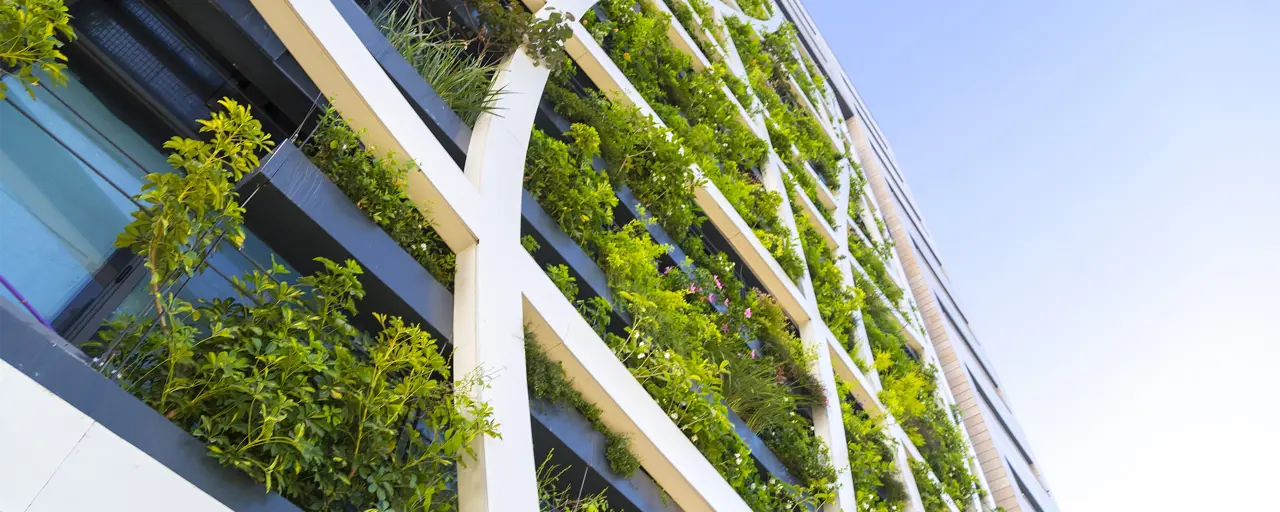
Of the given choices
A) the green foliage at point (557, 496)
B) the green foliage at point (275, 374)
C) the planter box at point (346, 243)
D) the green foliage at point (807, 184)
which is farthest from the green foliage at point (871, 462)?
the green foliage at point (275, 374)

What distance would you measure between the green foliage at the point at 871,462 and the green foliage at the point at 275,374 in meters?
5.75

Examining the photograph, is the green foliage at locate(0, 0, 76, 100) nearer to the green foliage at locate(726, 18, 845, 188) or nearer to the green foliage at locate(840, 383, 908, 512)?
the green foliage at locate(840, 383, 908, 512)

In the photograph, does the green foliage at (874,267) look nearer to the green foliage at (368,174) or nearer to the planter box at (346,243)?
the planter box at (346,243)

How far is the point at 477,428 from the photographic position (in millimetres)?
4477

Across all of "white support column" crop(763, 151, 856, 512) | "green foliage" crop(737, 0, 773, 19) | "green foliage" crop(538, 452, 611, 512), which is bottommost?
"white support column" crop(763, 151, 856, 512)

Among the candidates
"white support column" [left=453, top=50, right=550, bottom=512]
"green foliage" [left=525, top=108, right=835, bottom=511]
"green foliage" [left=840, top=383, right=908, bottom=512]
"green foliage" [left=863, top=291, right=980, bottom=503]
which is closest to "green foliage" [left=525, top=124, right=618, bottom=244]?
"green foliage" [left=525, top=108, right=835, bottom=511]

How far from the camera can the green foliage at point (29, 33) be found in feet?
12.0

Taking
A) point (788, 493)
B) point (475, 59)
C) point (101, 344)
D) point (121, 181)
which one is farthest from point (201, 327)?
point (788, 493)

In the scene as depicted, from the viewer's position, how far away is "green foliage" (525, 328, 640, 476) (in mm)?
5543

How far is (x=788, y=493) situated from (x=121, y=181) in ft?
19.0

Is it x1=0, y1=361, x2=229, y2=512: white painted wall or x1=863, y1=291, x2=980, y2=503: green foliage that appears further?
x1=863, y1=291, x2=980, y2=503: green foliage

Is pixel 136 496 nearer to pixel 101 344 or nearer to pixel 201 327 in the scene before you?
pixel 101 344

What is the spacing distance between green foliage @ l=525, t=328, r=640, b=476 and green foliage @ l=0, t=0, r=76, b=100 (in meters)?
2.88

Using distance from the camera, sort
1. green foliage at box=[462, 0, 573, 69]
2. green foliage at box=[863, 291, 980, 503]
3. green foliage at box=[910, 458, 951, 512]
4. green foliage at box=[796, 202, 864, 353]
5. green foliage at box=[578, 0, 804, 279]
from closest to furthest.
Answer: green foliage at box=[462, 0, 573, 69], green foliage at box=[578, 0, 804, 279], green foliage at box=[910, 458, 951, 512], green foliage at box=[796, 202, 864, 353], green foliage at box=[863, 291, 980, 503]
